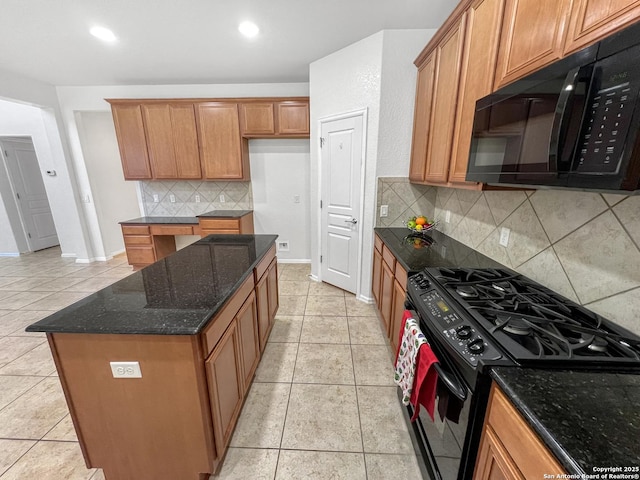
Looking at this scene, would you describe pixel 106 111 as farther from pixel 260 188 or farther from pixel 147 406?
pixel 147 406

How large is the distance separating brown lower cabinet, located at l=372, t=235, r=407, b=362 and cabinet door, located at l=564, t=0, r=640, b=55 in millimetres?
1279

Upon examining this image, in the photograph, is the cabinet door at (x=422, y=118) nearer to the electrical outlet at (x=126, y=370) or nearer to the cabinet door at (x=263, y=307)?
the cabinet door at (x=263, y=307)

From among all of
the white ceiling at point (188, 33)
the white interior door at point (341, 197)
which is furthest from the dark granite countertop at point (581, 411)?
the white ceiling at point (188, 33)

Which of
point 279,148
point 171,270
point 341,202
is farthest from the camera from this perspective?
point 279,148

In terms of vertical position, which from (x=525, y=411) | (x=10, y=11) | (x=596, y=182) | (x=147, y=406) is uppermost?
(x=10, y=11)

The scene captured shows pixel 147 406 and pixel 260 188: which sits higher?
pixel 260 188

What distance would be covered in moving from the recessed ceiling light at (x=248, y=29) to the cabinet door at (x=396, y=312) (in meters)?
2.64

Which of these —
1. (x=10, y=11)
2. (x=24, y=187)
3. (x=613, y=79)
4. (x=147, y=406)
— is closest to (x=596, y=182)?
(x=613, y=79)

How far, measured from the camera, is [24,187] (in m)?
4.93

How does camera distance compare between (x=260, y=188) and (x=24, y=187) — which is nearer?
(x=260, y=188)

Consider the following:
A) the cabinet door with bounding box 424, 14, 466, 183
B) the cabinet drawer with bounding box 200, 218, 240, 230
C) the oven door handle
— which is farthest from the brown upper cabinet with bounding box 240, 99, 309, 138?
the oven door handle

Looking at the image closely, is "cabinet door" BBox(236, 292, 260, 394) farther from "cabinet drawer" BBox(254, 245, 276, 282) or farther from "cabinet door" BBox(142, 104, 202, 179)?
"cabinet door" BBox(142, 104, 202, 179)

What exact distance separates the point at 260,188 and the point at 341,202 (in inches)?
68.3

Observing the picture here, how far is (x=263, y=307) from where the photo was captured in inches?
83.5
